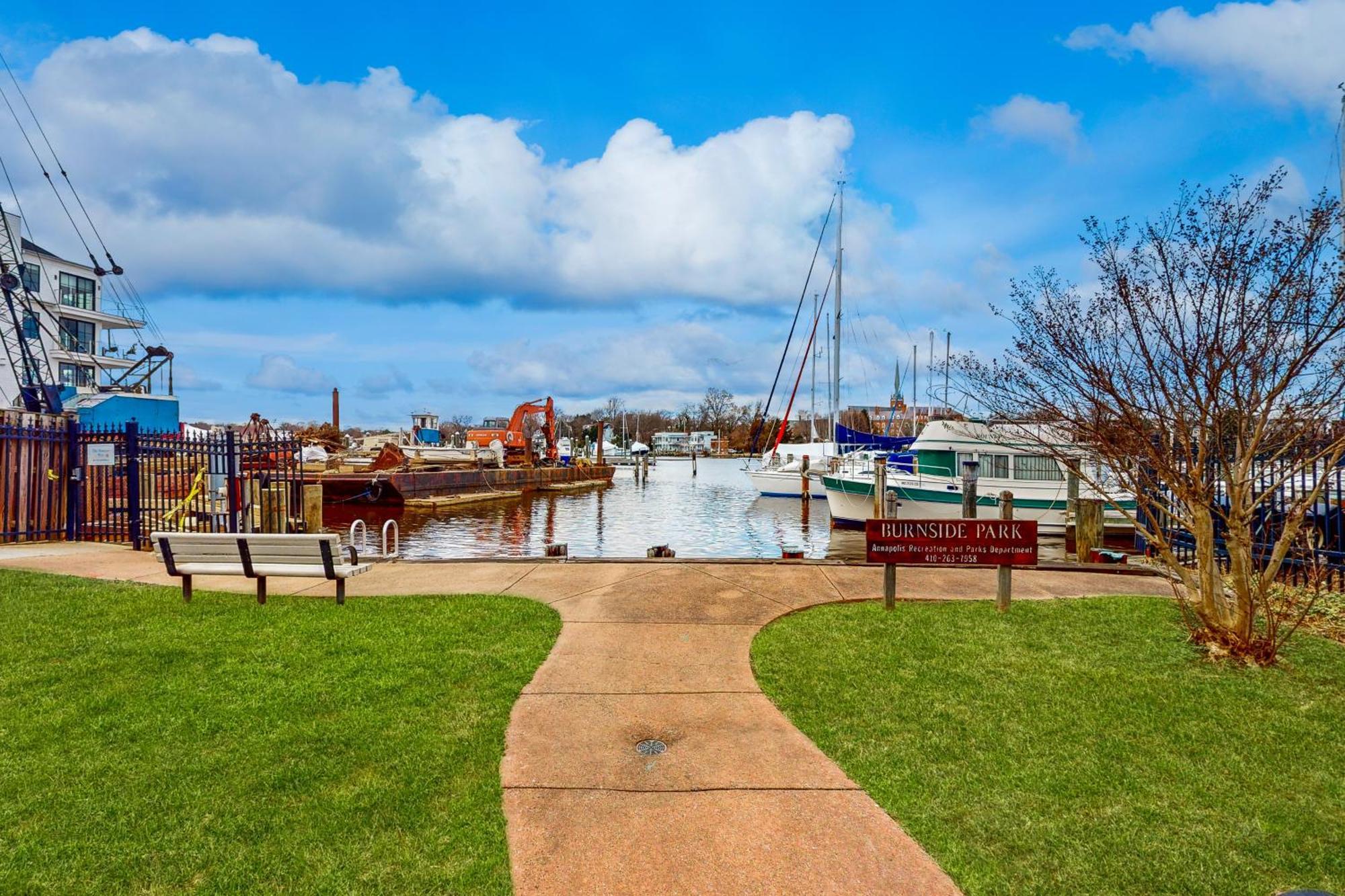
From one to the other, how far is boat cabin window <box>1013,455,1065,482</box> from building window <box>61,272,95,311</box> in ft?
202

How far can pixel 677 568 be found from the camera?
34.3 ft

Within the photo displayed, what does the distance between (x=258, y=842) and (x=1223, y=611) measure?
289 inches

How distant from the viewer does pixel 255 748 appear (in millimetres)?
4512

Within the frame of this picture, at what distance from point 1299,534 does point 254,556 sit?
477 inches

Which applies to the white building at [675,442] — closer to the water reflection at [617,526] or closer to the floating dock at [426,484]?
the floating dock at [426,484]

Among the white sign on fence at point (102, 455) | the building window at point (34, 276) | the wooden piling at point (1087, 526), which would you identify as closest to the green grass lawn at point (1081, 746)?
the wooden piling at point (1087, 526)

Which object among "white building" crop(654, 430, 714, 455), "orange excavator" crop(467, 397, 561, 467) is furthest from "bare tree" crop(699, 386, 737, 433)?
"orange excavator" crop(467, 397, 561, 467)

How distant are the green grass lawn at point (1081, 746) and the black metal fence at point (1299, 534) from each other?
142 cm

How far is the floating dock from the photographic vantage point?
3806 cm

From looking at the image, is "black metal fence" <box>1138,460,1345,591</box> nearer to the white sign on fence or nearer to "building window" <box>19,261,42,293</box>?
the white sign on fence

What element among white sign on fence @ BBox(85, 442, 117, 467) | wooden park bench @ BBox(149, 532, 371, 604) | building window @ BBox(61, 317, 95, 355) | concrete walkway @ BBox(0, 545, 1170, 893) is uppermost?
building window @ BBox(61, 317, 95, 355)

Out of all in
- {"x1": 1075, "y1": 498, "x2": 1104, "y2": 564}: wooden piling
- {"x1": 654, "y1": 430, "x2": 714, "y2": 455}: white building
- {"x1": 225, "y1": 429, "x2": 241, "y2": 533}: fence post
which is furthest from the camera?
{"x1": 654, "y1": 430, "x2": 714, "y2": 455}: white building

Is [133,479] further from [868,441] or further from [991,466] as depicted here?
[868,441]

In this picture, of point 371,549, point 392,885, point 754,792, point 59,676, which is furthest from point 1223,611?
point 371,549
